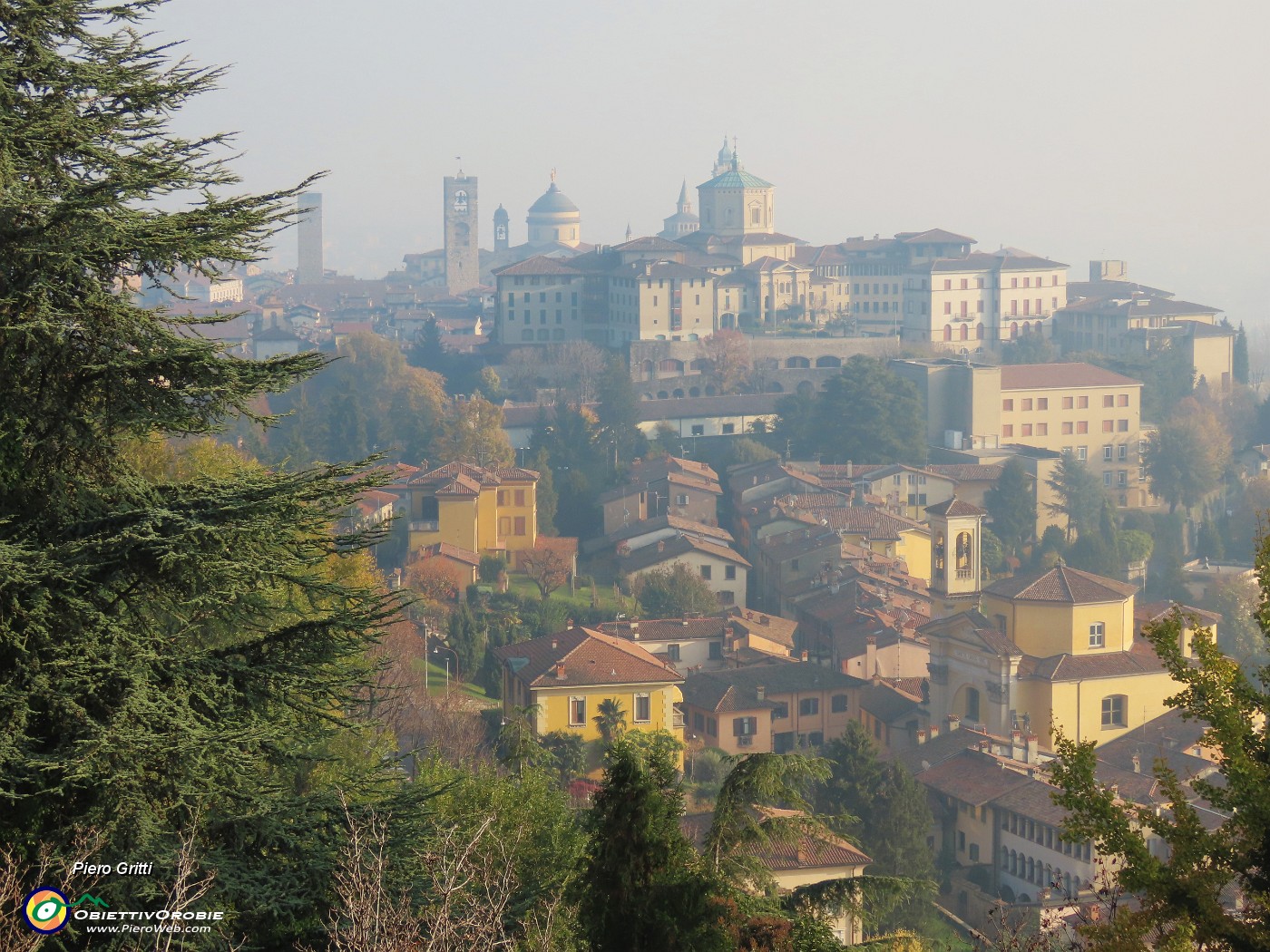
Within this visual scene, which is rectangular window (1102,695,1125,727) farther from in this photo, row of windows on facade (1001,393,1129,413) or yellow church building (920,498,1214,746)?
row of windows on facade (1001,393,1129,413)

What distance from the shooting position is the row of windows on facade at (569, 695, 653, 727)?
77.2 ft

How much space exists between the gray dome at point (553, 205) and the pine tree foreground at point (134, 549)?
9933 centimetres

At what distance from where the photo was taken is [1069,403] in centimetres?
4831

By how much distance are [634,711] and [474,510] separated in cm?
1013

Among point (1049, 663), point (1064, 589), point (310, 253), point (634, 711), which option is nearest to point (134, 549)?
point (634, 711)

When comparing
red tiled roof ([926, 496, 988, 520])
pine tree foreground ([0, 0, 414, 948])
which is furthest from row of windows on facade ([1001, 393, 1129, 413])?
pine tree foreground ([0, 0, 414, 948])

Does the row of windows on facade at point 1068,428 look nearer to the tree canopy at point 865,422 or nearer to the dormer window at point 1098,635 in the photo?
the tree canopy at point 865,422

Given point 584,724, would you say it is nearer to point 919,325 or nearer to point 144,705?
point 144,705

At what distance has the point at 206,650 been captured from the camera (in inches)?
241

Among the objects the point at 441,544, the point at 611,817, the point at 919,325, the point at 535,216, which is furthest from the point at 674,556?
Answer: the point at 535,216

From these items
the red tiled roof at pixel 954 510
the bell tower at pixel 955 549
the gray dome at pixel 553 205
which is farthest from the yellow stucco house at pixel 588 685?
the gray dome at pixel 553 205

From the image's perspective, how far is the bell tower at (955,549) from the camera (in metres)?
31.7

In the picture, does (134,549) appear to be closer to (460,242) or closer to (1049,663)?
(1049,663)

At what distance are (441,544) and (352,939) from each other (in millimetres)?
27499
